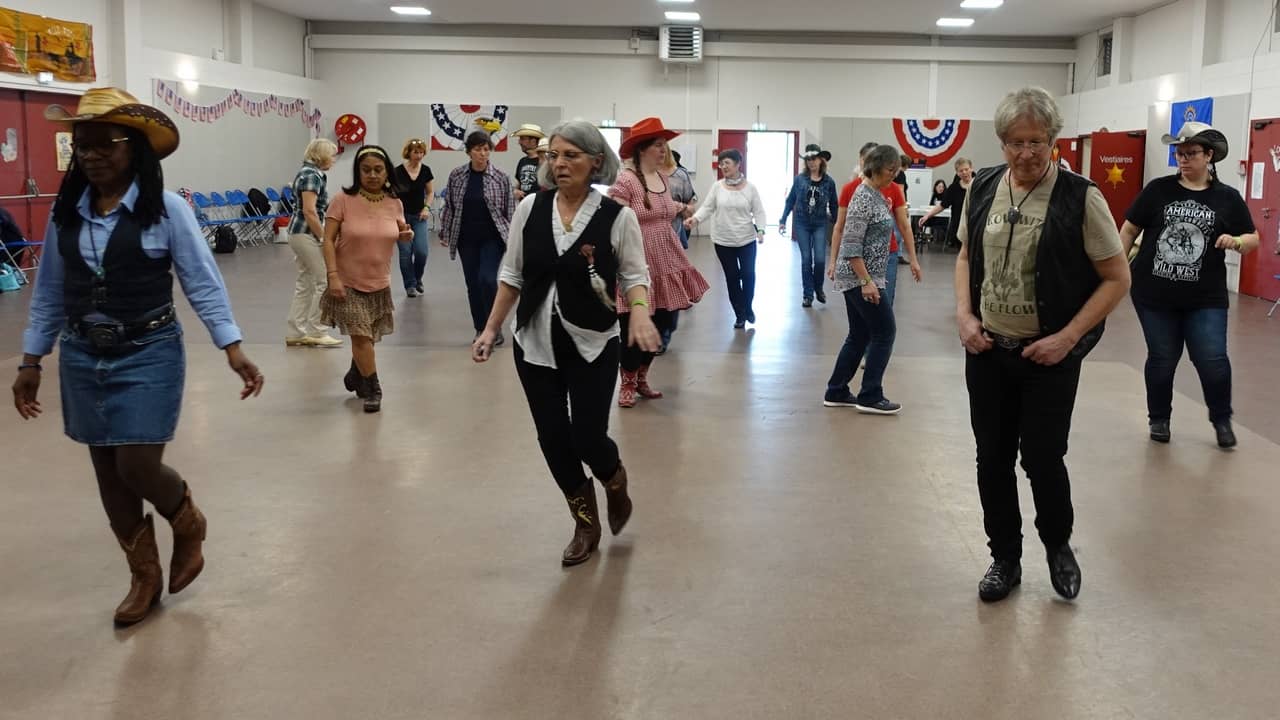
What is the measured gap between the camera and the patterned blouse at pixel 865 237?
5758 mm

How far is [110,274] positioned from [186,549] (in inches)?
34.4

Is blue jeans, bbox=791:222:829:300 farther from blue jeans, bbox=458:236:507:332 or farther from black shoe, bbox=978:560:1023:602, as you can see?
black shoe, bbox=978:560:1023:602

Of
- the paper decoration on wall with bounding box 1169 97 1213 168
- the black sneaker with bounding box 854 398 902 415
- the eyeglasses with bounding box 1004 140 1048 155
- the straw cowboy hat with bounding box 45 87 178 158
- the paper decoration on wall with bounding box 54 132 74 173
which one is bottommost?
the black sneaker with bounding box 854 398 902 415

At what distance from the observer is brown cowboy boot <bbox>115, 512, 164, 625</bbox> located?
128 inches

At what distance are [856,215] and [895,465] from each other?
1409 millimetres

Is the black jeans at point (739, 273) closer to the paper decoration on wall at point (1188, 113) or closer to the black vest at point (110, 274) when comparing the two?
the black vest at point (110, 274)

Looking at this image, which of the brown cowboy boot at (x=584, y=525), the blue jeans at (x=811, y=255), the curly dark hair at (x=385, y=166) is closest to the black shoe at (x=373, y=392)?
the curly dark hair at (x=385, y=166)

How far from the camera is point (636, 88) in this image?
21500 mm

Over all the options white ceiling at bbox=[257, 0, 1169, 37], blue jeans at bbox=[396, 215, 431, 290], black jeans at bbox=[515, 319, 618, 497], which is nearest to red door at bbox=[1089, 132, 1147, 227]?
white ceiling at bbox=[257, 0, 1169, 37]

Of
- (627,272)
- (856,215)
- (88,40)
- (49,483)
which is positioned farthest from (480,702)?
(88,40)

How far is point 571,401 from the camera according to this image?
3611 mm

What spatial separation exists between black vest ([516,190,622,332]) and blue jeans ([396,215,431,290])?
7735mm

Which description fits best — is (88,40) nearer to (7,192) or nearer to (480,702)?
(7,192)

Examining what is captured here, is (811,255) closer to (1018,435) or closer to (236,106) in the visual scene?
(1018,435)
